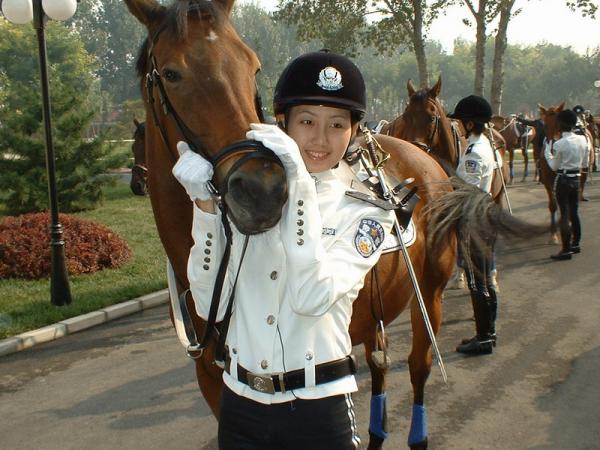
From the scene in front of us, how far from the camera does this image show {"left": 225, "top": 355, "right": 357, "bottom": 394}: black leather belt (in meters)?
1.90

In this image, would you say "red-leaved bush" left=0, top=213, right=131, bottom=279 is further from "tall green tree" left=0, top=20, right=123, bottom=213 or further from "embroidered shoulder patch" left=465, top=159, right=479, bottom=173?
"embroidered shoulder patch" left=465, top=159, right=479, bottom=173

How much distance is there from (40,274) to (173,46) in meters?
7.78

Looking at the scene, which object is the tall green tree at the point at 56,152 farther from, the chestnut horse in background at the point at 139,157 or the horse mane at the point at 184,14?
the horse mane at the point at 184,14

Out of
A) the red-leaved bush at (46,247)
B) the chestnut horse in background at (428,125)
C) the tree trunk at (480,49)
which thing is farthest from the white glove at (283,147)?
the tree trunk at (480,49)

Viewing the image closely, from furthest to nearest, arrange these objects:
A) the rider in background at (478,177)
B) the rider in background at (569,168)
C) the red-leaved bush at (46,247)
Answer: the rider in background at (569,168) → the red-leaved bush at (46,247) → the rider in background at (478,177)

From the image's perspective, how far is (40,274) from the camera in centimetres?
911

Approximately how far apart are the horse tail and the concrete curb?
198 inches

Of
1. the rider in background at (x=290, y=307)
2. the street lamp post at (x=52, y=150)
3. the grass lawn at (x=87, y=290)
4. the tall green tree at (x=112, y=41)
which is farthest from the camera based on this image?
the tall green tree at (x=112, y=41)

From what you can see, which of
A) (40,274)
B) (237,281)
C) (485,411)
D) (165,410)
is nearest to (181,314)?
(237,281)

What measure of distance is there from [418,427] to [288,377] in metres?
2.45

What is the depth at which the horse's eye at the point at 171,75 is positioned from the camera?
2.28m

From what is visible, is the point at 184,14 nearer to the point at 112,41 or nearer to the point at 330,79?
the point at 330,79

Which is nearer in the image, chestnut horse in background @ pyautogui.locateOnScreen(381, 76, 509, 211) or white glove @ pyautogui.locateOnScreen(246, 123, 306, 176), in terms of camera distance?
white glove @ pyautogui.locateOnScreen(246, 123, 306, 176)

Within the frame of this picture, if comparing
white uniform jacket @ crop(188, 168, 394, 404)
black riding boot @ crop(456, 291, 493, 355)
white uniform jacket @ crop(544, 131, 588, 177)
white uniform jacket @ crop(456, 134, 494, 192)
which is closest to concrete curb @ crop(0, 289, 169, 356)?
black riding boot @ crop(456, 291, 493, 355)
